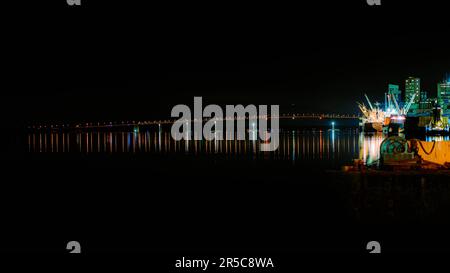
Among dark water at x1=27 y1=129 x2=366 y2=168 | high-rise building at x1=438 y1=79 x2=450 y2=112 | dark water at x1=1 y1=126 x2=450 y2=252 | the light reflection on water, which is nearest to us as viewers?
dark water at x1=1 y1=126 x2=450 y2=252

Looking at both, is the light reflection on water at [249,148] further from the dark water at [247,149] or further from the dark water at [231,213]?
the dark water at [231,213]

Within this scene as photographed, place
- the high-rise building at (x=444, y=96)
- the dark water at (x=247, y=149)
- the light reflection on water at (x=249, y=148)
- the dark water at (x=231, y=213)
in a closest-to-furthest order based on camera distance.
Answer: the dark water at (x=231, y=213) < the dark water at (x=247, y=149) < the light reflection on water at (x=249, y=148) < the high-rise building at (x=444, y=96)

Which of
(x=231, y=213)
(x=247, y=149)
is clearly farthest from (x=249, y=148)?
(x=231, y=213)

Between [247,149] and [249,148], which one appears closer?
[247,149]

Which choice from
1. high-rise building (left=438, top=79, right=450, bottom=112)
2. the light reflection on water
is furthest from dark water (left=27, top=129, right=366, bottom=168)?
high-rise building (left=438, top=79, right=450, bottom=112)

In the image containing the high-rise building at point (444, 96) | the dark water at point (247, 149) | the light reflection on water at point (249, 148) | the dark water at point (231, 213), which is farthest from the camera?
the high-rise building at point (444, 96)

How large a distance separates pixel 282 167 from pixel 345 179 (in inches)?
142

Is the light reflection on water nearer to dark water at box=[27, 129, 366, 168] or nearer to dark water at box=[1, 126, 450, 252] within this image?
dark water at box=[27, 129, 366, 168]

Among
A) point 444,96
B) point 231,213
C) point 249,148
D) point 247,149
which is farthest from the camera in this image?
point 444,96

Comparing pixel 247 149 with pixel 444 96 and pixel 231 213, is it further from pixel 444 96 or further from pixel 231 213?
pixel 444 96

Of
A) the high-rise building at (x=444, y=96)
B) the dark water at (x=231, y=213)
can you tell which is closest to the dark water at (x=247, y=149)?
the dark water at (x=231, y=213)

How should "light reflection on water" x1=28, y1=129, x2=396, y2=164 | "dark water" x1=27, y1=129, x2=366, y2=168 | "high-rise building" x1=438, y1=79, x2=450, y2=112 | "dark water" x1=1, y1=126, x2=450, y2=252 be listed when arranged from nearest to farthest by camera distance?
"dark water" x1=1, y1=126, x2=450, y2=252 → "dark water" x1=27, y1=129, x2=366, y2=168 → "light reflection on water" x1=28, y1=129, x2=396, y2=164 → "high-rise building" x1=438, y1=79, x2=450, y2=112

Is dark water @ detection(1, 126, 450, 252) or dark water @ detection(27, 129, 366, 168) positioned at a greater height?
dark water @ detection(27, 129, 366, 168)

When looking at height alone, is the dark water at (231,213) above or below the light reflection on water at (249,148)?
below
